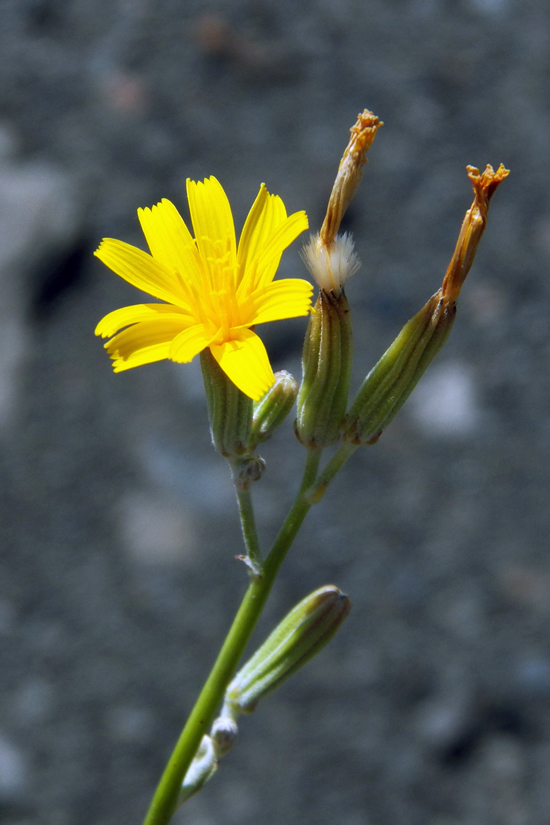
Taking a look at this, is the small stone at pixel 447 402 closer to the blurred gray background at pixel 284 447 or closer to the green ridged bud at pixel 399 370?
the blurred gray background at pixel 284 447

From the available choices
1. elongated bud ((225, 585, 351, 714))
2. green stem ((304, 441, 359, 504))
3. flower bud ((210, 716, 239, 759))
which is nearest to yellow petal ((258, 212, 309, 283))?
green stem ((304, 441, 359, 504))

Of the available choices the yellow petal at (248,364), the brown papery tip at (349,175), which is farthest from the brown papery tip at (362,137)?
the yellow petal at (248,364)

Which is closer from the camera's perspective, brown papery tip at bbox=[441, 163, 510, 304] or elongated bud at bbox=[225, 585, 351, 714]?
brown papery tip at bbox=[441, 163, 510, 304]

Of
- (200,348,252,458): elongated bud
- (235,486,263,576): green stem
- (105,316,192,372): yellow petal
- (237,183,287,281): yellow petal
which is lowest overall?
(235,486,263,576): green stem

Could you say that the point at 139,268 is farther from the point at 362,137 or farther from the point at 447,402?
the point at 447,402

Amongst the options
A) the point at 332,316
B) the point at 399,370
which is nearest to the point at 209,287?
the point at 332,316

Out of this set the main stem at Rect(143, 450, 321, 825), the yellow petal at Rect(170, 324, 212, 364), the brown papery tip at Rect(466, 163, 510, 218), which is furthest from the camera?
the main stem at Rect(143, 450, 321, 825)

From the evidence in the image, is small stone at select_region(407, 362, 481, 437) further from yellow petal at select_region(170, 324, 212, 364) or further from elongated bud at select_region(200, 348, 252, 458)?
yellow petal at select_region(170, 324, 212, 364)

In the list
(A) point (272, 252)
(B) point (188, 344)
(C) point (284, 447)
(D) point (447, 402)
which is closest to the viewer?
(B) point (188, 344)
